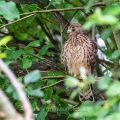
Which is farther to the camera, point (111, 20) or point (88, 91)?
point (88, 91)

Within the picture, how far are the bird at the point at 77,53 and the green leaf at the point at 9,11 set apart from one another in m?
1.47

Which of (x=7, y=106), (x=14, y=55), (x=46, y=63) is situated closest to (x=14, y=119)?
(x=7, y=106)

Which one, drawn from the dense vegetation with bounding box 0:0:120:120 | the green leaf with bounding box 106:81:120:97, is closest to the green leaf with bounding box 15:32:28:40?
the dense vegetation with bounding box 0:0:120:120

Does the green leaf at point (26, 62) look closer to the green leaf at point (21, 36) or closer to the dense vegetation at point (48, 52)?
the dense vegetation at point (48, 52)

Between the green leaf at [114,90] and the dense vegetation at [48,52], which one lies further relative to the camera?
the dense vegetation at [48,52]

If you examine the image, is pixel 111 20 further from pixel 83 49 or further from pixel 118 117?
pixel 83 49

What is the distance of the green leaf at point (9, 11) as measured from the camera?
2584 millimetres

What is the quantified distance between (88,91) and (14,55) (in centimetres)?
108

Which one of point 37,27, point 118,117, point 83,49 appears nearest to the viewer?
point 118,117

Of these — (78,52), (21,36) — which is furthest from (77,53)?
(21,36)

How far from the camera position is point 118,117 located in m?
1.58

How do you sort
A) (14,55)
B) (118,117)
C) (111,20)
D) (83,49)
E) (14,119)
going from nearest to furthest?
(14,119) → (111,20) → (118,117) → (14,55) → (83,49)

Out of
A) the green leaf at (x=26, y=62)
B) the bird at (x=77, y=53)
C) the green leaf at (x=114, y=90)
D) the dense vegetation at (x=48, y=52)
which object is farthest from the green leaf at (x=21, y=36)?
the green leaf at (x=114, y=90)

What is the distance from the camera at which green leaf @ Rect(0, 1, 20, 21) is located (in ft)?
8.48
